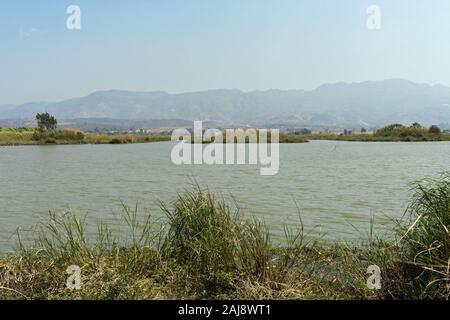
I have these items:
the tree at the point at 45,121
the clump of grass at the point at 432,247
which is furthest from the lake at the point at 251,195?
the tree at the point at 45,121

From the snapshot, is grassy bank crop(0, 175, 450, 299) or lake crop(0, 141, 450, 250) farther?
lake crop(0, 141, 450, 250)

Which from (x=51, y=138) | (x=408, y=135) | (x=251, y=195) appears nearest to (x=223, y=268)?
(x=251, y=195)

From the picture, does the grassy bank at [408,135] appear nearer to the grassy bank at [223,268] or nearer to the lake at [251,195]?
the lake at [251,195]

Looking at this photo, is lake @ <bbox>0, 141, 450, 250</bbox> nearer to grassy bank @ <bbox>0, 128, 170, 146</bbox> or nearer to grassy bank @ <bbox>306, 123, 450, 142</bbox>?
grassy bank @ <bbox>0, 128, 170, 146</bbox>

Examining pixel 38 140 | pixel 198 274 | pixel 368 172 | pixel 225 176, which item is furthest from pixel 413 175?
pixel 38 140

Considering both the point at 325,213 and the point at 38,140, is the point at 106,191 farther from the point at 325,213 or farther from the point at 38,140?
the point at 38,140

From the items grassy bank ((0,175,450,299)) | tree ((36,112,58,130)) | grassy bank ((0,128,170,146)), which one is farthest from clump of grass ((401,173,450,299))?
tree ((36,112,58,130))

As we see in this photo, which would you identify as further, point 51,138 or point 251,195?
point 51,138

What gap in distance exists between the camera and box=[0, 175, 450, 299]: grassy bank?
4.89m

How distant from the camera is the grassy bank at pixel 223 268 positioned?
16.1 feet

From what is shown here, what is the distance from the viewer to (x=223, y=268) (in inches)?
214

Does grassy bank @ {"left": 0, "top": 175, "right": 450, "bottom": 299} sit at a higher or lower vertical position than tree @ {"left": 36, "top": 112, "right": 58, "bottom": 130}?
lower

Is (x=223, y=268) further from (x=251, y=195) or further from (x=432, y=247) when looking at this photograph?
(x=251, y=195)

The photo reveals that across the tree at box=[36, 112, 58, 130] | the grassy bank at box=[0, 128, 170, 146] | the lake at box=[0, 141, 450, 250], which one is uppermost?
the tree at box=[36, 112, 58, 130]
